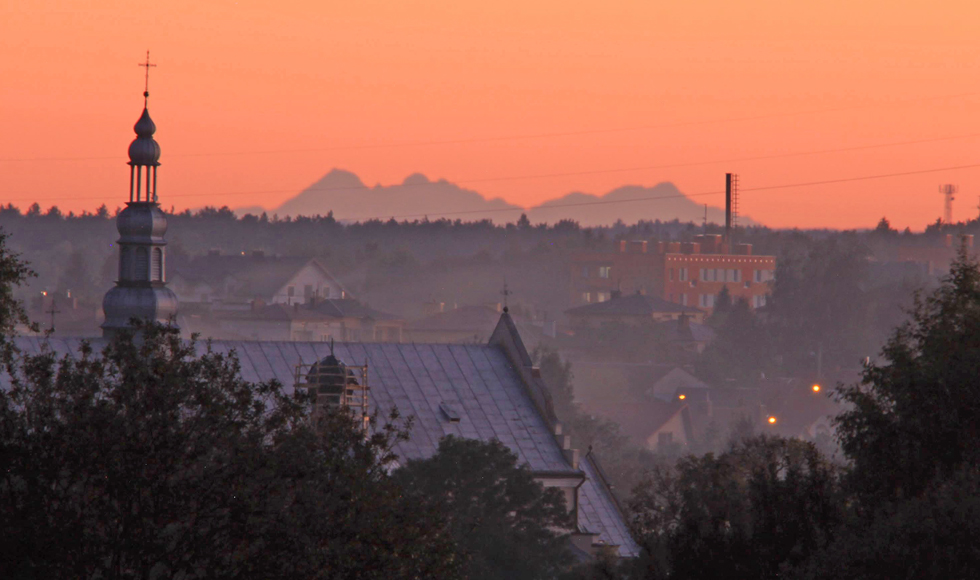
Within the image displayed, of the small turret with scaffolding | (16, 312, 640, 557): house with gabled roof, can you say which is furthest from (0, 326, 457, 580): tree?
(16, 312, 640, 557): house with gabled roof

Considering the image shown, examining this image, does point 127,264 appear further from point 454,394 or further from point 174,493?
point 174,493

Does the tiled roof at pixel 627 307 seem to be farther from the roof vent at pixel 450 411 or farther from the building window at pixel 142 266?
the roof vent at pixel 450 411

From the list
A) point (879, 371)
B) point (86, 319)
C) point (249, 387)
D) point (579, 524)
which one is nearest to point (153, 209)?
point (579, 524)

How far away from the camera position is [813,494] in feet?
104

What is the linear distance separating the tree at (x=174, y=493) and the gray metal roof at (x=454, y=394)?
3699 cm

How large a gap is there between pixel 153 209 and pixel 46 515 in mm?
46748

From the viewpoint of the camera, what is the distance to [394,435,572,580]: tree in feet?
144

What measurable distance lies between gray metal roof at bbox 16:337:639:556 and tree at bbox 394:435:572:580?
14.7 m

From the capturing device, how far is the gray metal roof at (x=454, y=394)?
64.4m

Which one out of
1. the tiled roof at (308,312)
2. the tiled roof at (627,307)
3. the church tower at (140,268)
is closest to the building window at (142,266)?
the church tower at (140,268)

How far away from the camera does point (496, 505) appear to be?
46156 mm

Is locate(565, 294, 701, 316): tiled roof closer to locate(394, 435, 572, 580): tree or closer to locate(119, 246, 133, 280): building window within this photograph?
locate(119, 246, 133, 280): building window

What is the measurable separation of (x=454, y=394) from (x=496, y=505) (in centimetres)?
2077

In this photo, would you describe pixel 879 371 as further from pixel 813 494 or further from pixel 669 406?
pixel 669 406
